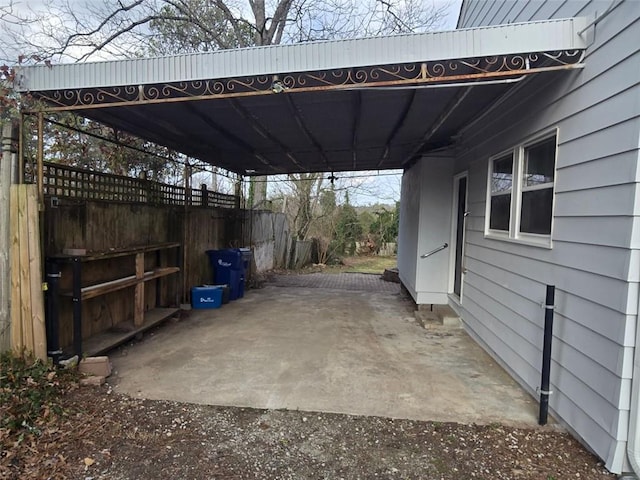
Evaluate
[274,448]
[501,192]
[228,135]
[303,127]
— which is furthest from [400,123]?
[274,448]

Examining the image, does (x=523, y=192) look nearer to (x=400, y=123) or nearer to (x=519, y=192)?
(x=519, y=192)

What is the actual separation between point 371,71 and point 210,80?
50.8 inches

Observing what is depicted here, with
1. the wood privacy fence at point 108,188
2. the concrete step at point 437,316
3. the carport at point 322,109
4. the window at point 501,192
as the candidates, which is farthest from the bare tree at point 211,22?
the concrete step at point 437,316

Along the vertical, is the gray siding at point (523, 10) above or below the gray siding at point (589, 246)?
above

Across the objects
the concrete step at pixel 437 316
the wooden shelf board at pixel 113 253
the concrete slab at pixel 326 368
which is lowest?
the concrete slab at pixel 326 368

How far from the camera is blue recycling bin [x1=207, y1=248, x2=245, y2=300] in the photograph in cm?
683

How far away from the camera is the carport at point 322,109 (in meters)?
2.72

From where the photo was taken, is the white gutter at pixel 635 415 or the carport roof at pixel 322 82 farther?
the carport roof at pixel 322 82

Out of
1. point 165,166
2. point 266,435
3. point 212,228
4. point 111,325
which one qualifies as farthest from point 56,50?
point 266,435

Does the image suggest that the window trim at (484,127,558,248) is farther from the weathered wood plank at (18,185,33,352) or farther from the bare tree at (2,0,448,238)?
the bare tree at (2,0,448,238)

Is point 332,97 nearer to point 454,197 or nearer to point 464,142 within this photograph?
point 464,142

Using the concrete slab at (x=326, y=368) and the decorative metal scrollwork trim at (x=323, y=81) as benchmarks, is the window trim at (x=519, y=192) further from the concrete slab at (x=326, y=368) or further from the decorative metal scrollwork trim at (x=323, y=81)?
the concrete slab at (x=326, y=368)

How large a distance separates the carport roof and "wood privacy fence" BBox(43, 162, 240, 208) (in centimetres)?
61

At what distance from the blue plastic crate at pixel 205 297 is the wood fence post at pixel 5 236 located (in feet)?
10.2
